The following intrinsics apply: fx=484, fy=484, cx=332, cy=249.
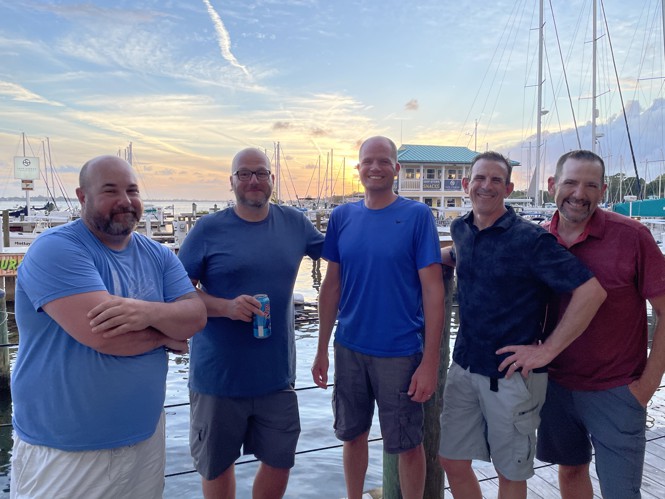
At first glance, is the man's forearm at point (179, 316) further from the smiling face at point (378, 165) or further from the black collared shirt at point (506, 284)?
the black collared shirt at point (506, 284)

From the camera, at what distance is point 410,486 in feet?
8.48

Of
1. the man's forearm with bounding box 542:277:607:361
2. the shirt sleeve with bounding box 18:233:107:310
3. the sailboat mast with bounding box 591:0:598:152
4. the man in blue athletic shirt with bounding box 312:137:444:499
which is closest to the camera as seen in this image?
the shirt sleeve with bounding box 18:233:107:310

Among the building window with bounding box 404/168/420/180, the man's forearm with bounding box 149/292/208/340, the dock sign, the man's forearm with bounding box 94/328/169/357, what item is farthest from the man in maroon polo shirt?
the building window with bounding box 404/168/420/180

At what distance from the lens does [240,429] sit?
2678mm

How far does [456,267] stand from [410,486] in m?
1.20

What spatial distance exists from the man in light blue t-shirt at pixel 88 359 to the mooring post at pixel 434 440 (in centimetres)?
136

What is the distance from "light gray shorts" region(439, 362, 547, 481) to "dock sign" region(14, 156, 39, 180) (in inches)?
865

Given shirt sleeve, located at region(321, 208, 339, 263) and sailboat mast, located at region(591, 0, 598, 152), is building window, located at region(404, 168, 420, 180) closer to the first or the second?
sailboat mast, located at region(591, 0, 598, 152)

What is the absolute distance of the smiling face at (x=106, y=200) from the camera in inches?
78.5

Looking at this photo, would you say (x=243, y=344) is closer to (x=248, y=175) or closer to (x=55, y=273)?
(x=248, y=175)

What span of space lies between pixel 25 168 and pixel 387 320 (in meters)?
22.0

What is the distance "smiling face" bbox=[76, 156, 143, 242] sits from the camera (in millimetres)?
1994

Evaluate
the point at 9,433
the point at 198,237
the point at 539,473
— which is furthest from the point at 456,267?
the point at 9,433

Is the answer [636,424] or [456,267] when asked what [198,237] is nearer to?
[456,267]
